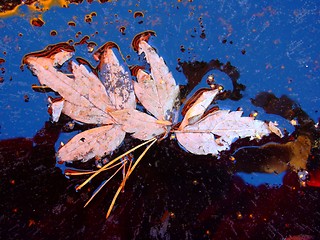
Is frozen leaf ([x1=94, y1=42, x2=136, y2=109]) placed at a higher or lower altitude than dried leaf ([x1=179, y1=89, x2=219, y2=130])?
lower

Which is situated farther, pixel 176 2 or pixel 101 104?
pixel 176 2

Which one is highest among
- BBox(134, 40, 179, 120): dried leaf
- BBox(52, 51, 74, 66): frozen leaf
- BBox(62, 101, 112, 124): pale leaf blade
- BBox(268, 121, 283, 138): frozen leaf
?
BBox(268, 121, 283, 138): frozen leaf

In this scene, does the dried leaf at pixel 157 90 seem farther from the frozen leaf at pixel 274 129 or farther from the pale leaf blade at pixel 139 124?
the frozen leaf at pixel 274 129

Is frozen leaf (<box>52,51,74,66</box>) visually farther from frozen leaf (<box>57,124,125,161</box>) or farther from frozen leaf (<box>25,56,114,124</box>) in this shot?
frozen leaf (<box>57,124,125,161</box>)

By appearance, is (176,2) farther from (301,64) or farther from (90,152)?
(90,152)

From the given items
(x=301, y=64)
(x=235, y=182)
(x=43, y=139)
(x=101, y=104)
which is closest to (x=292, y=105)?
(x=301, y=64)

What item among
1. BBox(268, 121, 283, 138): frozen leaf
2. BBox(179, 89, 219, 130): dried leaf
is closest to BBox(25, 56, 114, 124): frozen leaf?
BBox(179, 89, 219, 130): dried leaf
